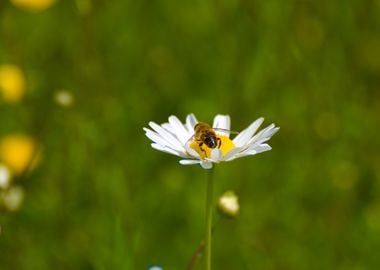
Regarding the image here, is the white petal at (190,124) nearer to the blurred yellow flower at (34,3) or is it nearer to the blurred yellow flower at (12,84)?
the blurred yellow flower at (12,84)

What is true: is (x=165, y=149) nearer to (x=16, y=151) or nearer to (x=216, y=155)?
(x=216, y=155)

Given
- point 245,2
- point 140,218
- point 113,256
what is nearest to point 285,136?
point 245,2

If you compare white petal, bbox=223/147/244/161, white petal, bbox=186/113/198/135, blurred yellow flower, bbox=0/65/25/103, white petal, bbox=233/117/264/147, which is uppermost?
blurred yellow flower, bbox=0/65/25/103

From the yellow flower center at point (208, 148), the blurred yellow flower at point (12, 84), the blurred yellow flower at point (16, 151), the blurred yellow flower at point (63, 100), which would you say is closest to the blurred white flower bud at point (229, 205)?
the yellow flower center at point (208, 148)

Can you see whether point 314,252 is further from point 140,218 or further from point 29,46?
point 29,46

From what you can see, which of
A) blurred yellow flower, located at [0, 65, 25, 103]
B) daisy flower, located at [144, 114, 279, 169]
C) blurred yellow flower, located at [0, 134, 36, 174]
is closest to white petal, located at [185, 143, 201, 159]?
daisy flower, located at [144, 114, 279, 169]

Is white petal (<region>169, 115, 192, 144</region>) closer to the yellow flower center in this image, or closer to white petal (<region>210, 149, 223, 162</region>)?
the yellow flower center
